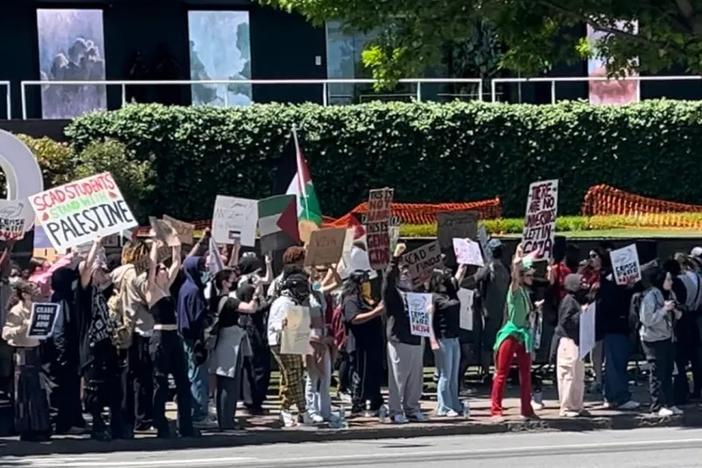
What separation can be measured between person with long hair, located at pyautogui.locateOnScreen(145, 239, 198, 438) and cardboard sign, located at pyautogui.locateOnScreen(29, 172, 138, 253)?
1.90ft

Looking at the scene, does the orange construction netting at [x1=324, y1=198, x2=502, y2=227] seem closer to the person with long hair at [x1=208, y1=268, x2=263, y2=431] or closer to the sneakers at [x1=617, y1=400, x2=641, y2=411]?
the sneakers at [x1=617, y1=400, x2=641, y2=411]

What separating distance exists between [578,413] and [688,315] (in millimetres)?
1969

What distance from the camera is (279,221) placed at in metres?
16.8

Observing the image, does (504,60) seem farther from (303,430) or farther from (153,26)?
(153,26)

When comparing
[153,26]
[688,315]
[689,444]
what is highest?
[153,26]

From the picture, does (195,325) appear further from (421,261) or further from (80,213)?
(421,261)

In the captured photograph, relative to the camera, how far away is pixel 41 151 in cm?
2417

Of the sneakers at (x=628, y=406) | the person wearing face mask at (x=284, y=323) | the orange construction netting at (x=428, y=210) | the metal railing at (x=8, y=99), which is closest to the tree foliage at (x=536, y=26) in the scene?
the person wearing face mask at (x=284, y=323)

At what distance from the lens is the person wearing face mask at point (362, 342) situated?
16.0m

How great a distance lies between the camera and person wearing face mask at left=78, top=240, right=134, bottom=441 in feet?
46.9

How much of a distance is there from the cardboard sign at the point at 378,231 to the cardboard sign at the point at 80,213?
296 centimetres

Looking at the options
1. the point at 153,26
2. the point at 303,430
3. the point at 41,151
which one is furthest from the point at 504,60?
the point at 153,26

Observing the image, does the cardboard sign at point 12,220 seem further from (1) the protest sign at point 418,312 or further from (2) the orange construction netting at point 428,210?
(2) the orange construction netting at point 428,210

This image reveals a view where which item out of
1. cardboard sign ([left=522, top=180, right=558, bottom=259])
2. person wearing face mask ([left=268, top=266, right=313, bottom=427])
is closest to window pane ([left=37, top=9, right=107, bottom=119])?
cardboard sign ([left=522, top=180, right=558, bottom=259])
